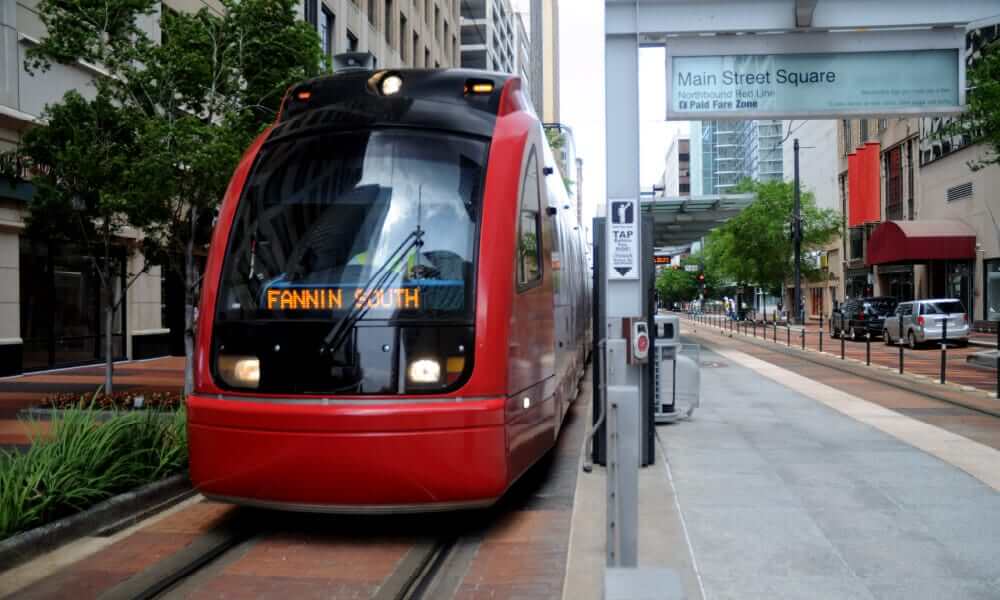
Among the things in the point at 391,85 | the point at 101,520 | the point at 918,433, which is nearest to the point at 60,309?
the point at 101,520

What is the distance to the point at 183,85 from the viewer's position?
1083 cm

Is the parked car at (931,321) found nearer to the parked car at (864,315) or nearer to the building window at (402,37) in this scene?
the parked car at (864,315)

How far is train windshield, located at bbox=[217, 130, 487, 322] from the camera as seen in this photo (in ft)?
18.5

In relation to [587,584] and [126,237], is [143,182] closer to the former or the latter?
[587,584]

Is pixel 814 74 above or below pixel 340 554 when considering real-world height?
above

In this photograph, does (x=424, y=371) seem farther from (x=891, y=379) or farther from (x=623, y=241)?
(x=891, y=379)

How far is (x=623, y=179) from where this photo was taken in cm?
737

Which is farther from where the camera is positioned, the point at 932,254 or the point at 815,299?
the point at 815,299

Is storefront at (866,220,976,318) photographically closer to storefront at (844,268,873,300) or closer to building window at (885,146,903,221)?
building window at (885,146,903,221)

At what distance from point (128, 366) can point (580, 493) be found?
15.4 m

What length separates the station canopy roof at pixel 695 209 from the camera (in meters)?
23.9

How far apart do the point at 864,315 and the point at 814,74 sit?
2794 centimetres

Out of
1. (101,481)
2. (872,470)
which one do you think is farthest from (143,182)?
(872,470)

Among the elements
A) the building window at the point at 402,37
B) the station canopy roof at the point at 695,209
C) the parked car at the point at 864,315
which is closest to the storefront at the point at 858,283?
the parked car at the point at 864,315
